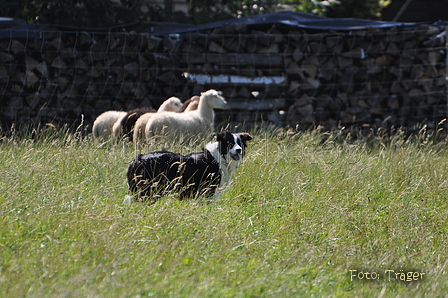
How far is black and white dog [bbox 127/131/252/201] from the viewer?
418 cm

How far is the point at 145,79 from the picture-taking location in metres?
8.66

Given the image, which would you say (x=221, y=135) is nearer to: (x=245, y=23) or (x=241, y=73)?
(x=241, y=73)

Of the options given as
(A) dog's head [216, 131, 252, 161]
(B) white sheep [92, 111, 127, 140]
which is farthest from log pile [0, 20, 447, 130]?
(A) dog's head [216, 131, 252, 161]

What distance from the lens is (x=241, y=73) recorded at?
8.70 metres

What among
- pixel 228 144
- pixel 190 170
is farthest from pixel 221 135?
pixel 190 170

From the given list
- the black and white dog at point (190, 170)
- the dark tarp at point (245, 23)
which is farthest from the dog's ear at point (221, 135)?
the dark tarp at point (245, 23)

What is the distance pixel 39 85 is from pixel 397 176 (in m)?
5.87

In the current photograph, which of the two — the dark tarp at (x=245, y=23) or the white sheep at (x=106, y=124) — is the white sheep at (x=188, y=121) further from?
the dark tarp at (x=245, y=23)

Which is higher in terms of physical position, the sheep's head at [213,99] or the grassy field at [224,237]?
Answer: the sheep's head at [213,99]

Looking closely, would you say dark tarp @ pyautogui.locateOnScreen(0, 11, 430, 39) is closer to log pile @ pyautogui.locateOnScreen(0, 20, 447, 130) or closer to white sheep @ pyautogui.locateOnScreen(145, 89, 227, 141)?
log pile @ pyautogui.locateOnScreen(0, 20, 447, 130)

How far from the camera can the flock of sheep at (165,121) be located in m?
6.41

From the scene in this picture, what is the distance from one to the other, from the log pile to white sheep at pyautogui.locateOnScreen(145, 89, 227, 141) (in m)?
1.23

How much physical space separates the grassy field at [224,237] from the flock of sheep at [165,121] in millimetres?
1592

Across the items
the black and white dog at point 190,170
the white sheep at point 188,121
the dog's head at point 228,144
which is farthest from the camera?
the white sheep at point 188,121
